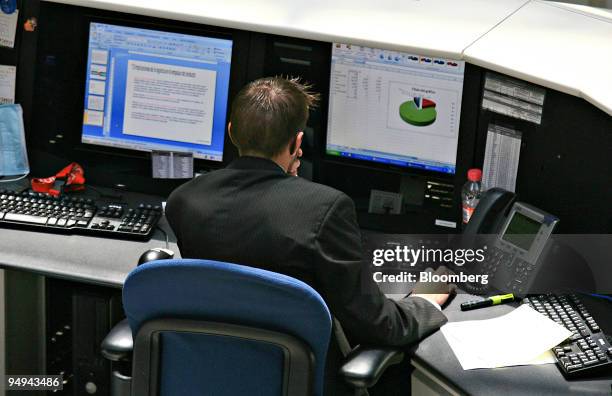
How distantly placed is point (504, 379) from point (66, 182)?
1536mm

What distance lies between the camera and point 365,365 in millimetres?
2113

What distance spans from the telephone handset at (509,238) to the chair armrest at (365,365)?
0.45 m

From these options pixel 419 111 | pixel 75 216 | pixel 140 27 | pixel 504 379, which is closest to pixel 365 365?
pixel 504 379

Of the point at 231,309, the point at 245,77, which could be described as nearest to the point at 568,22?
Result: the point at 245,77

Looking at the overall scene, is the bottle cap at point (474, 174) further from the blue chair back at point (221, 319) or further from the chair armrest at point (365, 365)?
the blue chair back at point (221, 319)

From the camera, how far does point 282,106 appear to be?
2.18 meters

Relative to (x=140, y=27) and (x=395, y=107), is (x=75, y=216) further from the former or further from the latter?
(x=395, y=107)

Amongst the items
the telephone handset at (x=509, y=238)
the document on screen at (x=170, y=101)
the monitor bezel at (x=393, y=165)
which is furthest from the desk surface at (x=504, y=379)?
the document on screen at (x=170, y=101)

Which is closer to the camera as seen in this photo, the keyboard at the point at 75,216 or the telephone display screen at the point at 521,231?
the telephone display screen at the point at 521,231

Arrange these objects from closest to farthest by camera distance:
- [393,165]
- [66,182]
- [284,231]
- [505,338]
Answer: [284,231], [505,338], [393,165], [66,182]

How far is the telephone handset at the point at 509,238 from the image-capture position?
2.46 meters

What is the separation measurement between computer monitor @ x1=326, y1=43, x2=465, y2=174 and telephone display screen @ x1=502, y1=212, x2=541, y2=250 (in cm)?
30

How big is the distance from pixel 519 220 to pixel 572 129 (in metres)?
0.26

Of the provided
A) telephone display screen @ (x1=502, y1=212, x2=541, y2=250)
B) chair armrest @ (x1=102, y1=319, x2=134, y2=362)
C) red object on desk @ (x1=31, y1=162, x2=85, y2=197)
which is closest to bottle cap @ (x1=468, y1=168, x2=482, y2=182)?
telephone display screen @ (x1=502, y1=212, x2=541, y2=250)
